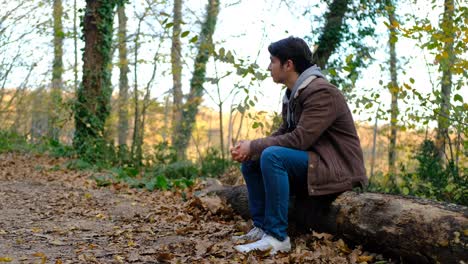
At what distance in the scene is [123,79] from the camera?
771 inches

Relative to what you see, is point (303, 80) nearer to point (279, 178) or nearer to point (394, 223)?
point (279, 178)

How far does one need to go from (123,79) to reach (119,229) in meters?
15.1

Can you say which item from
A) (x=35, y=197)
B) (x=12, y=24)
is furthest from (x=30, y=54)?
(x=35, y=197)

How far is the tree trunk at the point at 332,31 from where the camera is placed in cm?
1348

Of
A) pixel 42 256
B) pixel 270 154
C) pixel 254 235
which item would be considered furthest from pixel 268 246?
pixel 42 256

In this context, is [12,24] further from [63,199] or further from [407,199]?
[407,199]

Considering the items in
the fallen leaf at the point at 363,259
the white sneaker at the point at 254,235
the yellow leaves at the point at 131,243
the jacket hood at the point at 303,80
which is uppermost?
the jacket hood at the point at 303,80

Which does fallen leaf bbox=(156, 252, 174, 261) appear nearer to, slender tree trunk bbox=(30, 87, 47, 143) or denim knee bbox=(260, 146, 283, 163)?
denim knee bbox=(260, 146, 283, 163)

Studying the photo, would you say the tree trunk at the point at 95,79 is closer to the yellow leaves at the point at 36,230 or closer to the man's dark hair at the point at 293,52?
the yellow leaves at the point at 36,230

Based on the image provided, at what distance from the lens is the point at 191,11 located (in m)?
14.1

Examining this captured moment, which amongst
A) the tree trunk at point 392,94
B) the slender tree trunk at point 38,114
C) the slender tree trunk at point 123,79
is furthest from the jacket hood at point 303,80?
the slender tree trunk at point 38,114

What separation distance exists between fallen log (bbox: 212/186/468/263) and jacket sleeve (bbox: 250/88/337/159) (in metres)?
0.59

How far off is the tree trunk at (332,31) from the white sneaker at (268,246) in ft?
32.7

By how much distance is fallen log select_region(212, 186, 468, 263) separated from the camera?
3207 millimetres
